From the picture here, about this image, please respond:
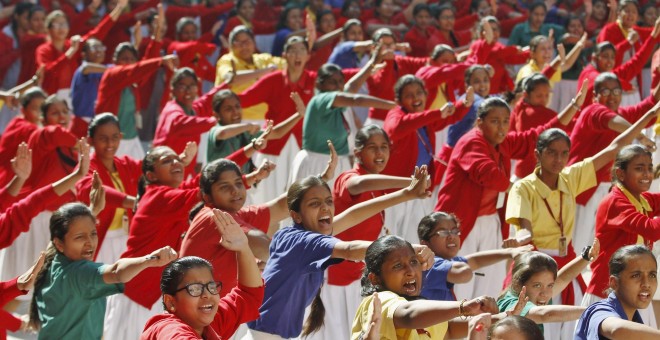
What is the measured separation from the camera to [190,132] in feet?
31.2

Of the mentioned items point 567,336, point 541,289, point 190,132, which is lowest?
point 567,336

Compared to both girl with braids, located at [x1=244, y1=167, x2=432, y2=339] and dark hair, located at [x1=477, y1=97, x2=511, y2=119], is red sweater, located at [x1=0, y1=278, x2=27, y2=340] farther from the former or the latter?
dark hair, located at [x1=477, y1=97, x2=511, y2=119]

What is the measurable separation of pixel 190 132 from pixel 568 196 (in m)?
3.33

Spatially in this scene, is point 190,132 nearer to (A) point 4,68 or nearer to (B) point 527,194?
(B) point 527,194

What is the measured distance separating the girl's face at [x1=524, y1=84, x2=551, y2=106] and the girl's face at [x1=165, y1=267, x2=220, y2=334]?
531 cm

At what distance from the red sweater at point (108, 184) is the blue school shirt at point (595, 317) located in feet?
11.4

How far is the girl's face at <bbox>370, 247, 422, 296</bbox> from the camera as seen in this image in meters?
4.86

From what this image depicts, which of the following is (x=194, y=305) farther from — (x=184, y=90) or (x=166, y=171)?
(x=184, y=90)

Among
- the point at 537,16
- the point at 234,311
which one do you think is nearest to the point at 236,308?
the point at 234,311

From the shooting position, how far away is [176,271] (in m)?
4.84

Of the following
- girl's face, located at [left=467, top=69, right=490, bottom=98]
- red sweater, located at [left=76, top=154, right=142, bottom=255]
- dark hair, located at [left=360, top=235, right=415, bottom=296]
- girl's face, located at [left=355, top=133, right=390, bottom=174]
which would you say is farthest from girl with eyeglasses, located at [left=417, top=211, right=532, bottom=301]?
girl's face, located at [left=467, top=69, right=490, bottom=98]

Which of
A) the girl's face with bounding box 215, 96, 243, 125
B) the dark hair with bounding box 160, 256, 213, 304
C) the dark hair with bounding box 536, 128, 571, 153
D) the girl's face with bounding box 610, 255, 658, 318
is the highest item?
the girl's face with bounding box 215, 96, 243, 125

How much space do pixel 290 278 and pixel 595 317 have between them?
1404mm

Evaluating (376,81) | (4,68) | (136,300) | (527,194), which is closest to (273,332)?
(136,300)
